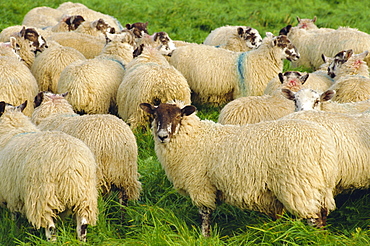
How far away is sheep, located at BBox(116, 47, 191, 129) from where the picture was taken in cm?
726

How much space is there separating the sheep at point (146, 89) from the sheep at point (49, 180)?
258 cm

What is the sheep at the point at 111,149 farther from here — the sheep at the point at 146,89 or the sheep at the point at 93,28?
the sheep at the point at 93,28

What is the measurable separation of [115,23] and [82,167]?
939 cm

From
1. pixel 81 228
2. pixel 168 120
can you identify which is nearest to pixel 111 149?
pixel 168 120

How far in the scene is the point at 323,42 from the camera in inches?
450

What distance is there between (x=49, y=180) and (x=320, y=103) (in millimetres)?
3267

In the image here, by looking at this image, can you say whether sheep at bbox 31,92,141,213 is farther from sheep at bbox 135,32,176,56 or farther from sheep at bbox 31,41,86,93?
sheep at bbox 135,32,176,56

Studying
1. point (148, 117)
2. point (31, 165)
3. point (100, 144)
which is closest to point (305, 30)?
point (148, 117)

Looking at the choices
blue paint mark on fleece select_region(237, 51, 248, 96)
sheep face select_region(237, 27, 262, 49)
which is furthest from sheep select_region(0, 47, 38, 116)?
sheep face select_region(237, 27, 262, 49)

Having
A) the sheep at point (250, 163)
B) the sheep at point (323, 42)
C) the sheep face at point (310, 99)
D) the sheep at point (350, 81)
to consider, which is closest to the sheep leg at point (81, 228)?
the sheep at point (250, 163)

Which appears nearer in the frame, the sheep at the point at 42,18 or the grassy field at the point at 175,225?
the grassy field at the point at 175,225

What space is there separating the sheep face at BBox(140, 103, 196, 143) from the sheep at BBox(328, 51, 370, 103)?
286cm

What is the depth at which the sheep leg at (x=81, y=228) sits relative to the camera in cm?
462

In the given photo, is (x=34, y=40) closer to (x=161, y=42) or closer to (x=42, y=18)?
(x=161, y=42)
